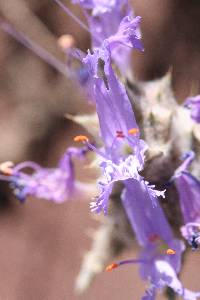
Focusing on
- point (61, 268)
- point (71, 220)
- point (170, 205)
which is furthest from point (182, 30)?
point (170, 205)

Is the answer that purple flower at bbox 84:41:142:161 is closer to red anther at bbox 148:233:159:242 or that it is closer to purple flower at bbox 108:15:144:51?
purple flower at bbox 108:15:144:51

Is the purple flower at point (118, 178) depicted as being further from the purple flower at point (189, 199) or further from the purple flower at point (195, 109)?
the purple flower at point (195, 109)

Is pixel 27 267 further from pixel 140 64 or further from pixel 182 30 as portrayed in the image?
pixel 182 30

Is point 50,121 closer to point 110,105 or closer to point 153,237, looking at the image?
point 153,237

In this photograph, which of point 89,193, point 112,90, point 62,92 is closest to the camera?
point 112,90

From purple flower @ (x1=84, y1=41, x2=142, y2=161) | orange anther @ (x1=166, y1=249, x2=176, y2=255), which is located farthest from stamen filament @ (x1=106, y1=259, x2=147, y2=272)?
purple flower @ (x1=84, y1=41, x2=142, y2=161)

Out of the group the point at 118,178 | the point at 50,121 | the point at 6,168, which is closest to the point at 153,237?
the point at 118,178

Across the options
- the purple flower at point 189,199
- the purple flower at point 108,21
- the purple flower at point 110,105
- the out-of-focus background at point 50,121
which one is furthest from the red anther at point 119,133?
the out-of-focus background at point 50,121
